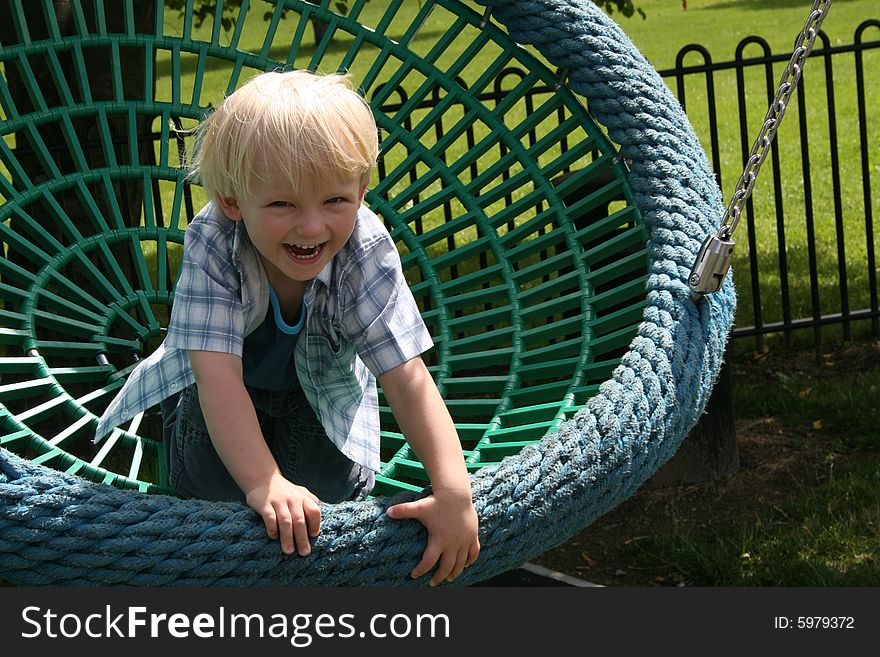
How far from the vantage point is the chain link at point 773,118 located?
169 cm

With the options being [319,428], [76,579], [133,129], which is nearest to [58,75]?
[133,129]

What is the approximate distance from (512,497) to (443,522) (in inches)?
4.0

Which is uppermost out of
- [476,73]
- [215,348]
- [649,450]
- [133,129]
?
[476,73]

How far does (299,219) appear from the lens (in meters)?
1.57

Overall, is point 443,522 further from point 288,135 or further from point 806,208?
point 806,208

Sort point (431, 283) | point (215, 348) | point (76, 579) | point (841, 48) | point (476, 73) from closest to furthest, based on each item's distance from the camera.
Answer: point (76, 579)
point (215, 348)
point (431, 283)
point (841, 48)
point (476, 73)

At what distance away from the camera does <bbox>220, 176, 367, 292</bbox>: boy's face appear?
1.56 metres

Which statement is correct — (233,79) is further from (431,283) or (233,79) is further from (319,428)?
(319,428)

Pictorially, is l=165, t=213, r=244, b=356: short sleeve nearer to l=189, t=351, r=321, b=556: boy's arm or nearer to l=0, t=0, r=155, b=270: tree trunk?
l=189, t=351, r=321, b=556: boy's arm

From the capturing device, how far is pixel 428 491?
1484 millimetres

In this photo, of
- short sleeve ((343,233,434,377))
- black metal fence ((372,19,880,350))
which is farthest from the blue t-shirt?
black metal fence ((372,19,880,350))

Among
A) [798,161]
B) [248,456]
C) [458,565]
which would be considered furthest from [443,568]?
[798,161]

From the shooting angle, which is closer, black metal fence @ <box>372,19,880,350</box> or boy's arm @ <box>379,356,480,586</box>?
boy's arm @ <box>379,356,480,586</box>

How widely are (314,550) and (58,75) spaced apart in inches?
62.1
